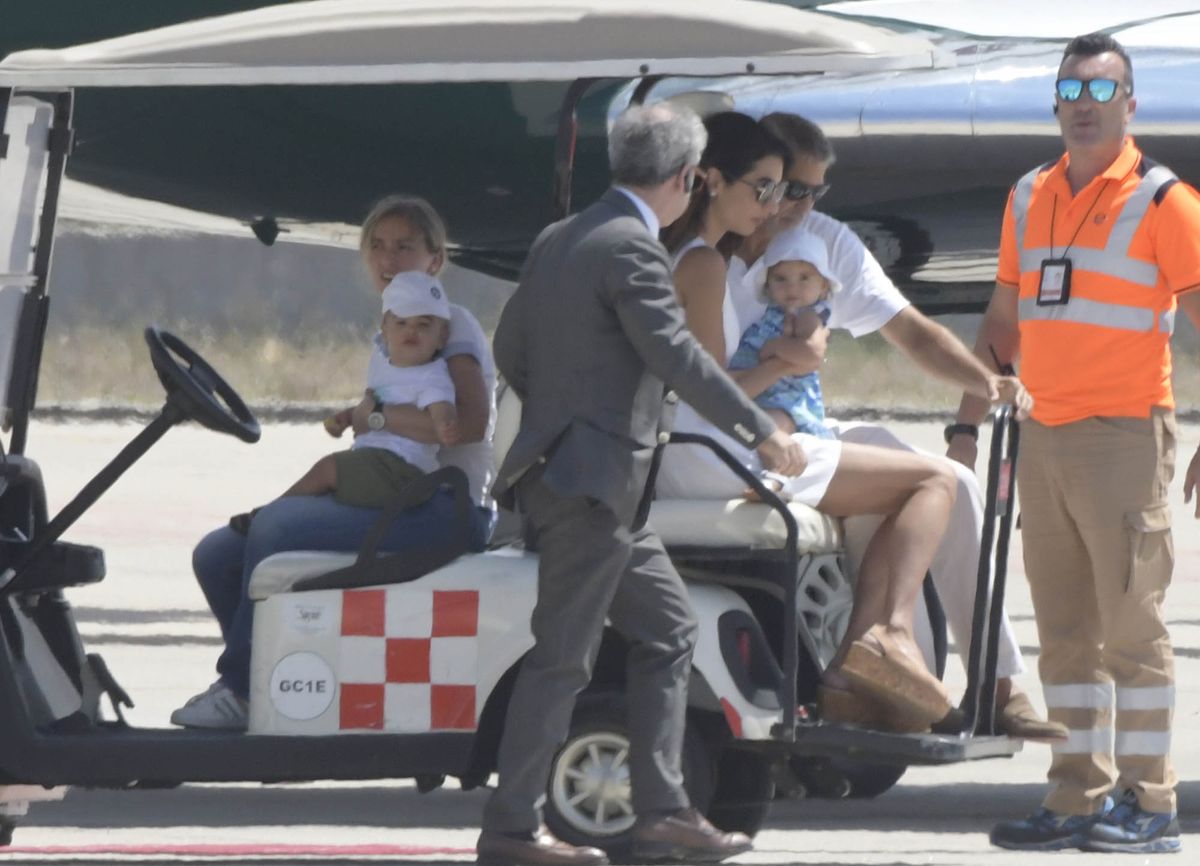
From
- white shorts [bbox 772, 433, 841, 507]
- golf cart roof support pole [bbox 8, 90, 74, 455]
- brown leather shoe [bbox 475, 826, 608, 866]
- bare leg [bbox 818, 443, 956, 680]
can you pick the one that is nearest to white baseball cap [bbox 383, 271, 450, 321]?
golf cart roof support pole [bbox 8, 90, 74, 455]

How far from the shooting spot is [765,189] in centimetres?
498

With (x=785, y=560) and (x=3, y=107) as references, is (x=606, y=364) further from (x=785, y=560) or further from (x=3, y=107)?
(x=3, y=107)

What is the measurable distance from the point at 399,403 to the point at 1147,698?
6.27 ft

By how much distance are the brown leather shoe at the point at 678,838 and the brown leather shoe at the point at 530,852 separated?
0.11m

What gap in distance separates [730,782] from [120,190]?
6.17 m

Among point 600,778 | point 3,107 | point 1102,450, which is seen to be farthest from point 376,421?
point 1102,450

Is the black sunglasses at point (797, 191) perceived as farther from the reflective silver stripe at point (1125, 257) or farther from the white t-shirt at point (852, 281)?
the reflective silver stripe at point (1125, 257)

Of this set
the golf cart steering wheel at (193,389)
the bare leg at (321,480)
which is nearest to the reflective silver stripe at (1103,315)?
the bare leg at (321,480)

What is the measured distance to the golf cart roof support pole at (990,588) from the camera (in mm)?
4992

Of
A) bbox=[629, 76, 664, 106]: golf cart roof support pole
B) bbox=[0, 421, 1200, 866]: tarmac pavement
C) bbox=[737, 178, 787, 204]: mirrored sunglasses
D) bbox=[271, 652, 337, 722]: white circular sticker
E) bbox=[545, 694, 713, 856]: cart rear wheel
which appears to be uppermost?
bbox=[629, 76, 664, 106]: golf cart roof support pole

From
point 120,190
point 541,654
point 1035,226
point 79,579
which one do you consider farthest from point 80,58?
point 120,190

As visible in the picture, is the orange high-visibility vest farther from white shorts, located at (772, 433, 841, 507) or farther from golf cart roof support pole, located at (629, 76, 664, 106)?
golf cart roof support pole, located at (629, 76, 664, 106)

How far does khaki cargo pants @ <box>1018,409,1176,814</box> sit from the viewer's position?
554 cm

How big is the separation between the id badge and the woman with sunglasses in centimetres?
80
